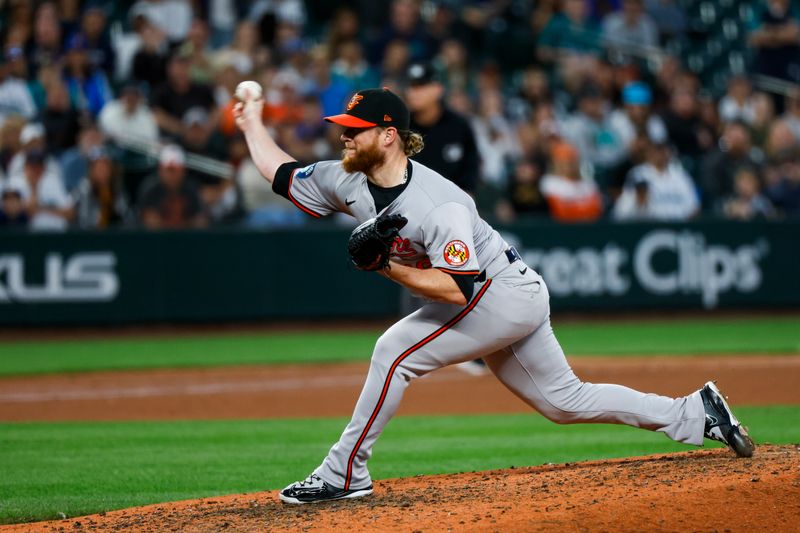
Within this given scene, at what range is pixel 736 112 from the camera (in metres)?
17.6

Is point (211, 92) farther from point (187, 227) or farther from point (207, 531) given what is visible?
point (207, 531)

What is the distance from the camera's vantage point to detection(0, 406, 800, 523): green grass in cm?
620

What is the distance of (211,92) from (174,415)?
7.02m

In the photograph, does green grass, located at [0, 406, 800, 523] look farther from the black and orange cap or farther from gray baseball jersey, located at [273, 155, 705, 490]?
the black and orange cap

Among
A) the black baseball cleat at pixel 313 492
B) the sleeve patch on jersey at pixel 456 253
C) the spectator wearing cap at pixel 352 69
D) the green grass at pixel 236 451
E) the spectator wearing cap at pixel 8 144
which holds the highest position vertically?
the spectator wearing cap at pixel 352 69

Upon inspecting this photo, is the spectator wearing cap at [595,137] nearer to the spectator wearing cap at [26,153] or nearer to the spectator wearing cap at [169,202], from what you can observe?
the spectator wearing cap at [169,202]

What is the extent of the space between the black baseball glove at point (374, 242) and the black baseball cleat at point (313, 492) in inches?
42.4

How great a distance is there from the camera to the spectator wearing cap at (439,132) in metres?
9.27

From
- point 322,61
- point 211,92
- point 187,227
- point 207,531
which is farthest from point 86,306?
point 207,531

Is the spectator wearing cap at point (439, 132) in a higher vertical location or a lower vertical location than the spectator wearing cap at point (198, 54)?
lower

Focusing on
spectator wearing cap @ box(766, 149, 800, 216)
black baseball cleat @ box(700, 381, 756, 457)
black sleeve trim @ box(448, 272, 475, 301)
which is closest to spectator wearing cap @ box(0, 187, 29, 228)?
black sleeve trim @ box(448, 272, 475, 301)

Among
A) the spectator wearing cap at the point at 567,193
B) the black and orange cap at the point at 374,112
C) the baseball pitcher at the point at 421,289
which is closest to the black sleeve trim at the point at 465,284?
the baseball pitcher at the point at 421,289

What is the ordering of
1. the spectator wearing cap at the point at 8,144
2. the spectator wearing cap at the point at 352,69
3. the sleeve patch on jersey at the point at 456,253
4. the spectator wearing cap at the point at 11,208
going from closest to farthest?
1. the sleeve patch on jersey at the point at 456,253
2. the spectator wearing cap at the point at 11,208
3. the spectator wearing cap at the point at 8,144
4. the spectator wearing cap at the point at 352,69

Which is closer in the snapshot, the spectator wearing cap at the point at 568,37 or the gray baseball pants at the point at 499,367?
the gray baseball pants at the point at 499,367
